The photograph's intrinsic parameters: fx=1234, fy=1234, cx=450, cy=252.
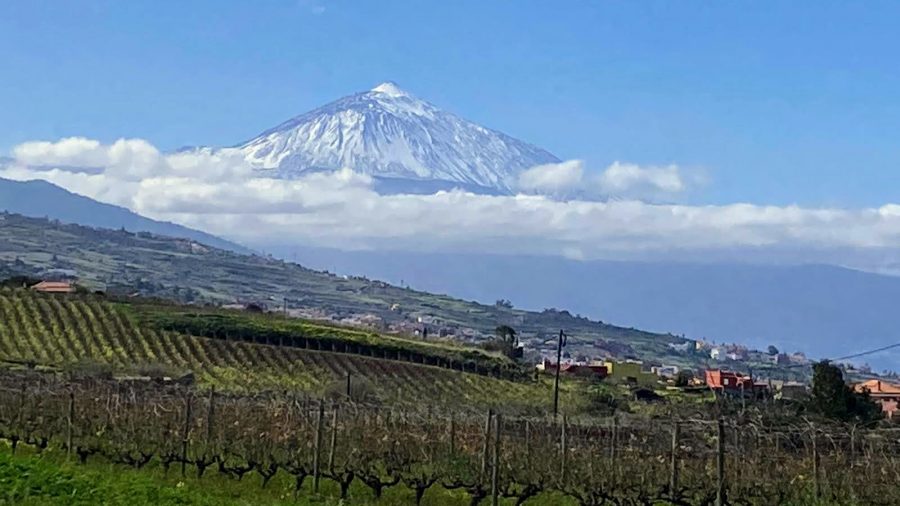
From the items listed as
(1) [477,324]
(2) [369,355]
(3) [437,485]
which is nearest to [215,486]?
(3) [437,485]

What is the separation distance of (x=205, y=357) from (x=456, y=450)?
40.9 metres

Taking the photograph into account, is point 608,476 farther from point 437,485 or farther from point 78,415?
point 78,415

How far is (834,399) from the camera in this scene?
138 feet

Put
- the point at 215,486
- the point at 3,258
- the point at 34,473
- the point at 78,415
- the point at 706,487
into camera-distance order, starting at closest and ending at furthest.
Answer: the point at 34,473 → the point at 706,487 → the point at 215,486 → the point at 78,415 → the point at 3,258

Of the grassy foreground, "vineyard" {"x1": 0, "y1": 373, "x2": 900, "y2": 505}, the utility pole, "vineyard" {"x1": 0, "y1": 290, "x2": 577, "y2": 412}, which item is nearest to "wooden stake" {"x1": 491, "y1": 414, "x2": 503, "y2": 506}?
"vineyard" {"x1": 0, "y1": 373, "x2": 900, "y2": 505}

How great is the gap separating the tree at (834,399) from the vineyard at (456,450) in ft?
69.3

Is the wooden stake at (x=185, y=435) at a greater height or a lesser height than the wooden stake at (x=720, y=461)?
lesser

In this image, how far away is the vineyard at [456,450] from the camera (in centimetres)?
1603

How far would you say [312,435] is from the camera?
19594 mm

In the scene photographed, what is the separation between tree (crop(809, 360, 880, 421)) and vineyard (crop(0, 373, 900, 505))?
21.1 meters

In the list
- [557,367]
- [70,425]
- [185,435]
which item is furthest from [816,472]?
[557,367]

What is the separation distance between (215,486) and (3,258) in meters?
184

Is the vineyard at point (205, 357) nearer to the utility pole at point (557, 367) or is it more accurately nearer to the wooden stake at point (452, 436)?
Answer: the utility pole at point (557, 367)

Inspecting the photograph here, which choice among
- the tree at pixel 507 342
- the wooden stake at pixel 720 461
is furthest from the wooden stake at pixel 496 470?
the tree at pixel 507 342
